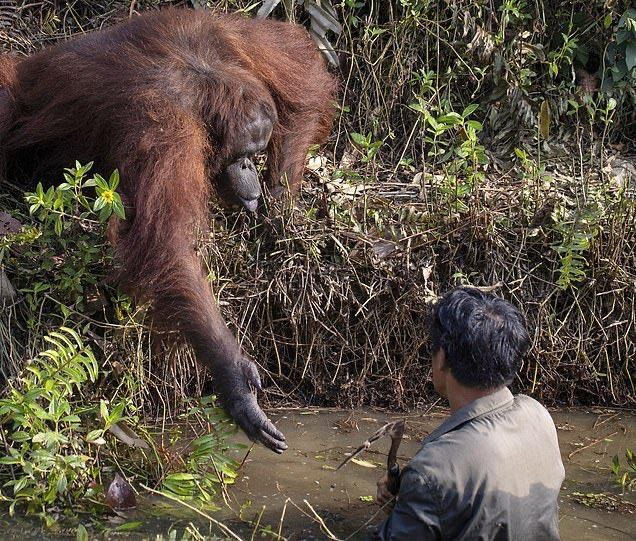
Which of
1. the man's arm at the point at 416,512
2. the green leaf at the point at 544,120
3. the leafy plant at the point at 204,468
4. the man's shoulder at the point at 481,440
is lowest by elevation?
the leafy plant at the point at 204,468

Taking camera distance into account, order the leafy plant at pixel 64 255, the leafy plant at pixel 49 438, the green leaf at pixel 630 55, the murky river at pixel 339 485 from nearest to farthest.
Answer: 1. the leafy plant at pixel 49 438
2. the murky river at pixel 339 485
3. the leafy plant at pixel 64 255
4. the green leaf at pixel 630 55

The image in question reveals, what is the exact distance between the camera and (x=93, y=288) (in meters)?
4.17

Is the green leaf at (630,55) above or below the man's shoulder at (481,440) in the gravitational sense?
above

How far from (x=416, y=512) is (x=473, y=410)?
0.30 metres

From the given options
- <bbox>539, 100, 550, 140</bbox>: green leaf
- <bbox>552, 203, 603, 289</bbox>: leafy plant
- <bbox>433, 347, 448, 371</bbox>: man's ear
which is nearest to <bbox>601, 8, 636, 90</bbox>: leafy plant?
<bbox>539, 100, 550, 140</bbox>: green leaf

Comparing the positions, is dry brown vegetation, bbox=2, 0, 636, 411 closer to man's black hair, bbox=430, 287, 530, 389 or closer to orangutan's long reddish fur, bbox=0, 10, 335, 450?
orangutan's long reddish fur, bbox=0, 10, 335, 450

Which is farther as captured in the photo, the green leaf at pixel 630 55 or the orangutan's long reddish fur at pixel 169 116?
the green leaf at pixel 630 55

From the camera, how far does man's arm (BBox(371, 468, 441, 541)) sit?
2332 millimetres

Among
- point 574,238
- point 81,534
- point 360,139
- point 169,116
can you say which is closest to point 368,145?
point 360,139

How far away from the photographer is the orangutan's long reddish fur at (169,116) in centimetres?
368

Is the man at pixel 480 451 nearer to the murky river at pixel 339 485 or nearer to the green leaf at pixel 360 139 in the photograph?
the murky river at pixel 339 485

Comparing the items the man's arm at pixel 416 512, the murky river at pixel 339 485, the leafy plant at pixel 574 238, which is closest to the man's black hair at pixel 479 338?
the man's arm at pixel 416 512

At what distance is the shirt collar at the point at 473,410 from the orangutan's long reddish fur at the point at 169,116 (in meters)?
1.22

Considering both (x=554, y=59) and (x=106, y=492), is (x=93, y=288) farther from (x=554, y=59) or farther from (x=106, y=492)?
(x=554, y=59)
